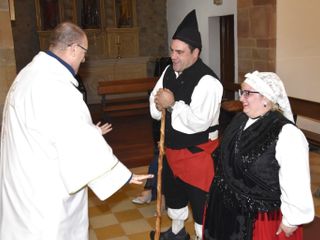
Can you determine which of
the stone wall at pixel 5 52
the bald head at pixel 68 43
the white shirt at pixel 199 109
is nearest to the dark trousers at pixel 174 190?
the white shirt at pixel 199 109

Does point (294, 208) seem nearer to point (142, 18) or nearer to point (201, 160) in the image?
point (201, 160)

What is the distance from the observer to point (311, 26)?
615 cm

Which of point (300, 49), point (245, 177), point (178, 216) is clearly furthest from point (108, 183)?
point (300, 49)

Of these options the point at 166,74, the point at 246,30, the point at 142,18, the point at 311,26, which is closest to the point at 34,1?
the point at 142,18

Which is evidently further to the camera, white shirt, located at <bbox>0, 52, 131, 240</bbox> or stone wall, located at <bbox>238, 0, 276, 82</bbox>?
stone wall, located at <bbox>238, 0, 276, 82</bbox>

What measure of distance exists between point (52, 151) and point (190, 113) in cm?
105

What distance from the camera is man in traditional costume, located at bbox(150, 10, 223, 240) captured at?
115 inches

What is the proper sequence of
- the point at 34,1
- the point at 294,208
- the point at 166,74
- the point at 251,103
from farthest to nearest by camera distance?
1. the point at 34,1
2. the point at 166,74
3. the point at 251,103
4. the point at 294,208

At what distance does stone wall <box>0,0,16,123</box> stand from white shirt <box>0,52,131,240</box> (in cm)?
238

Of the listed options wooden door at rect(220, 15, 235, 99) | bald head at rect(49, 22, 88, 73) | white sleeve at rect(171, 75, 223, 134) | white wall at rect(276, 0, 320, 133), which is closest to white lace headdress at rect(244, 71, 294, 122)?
white sleeve at rect(171, 75, 223, 134)

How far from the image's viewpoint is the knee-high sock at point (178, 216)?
333 cm

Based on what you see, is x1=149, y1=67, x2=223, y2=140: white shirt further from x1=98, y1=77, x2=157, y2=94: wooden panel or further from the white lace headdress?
x1=98, y1=77, x2=157, y2=94: wooden panel

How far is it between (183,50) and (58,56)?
40.7 inches

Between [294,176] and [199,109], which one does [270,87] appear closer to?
[294,176]
